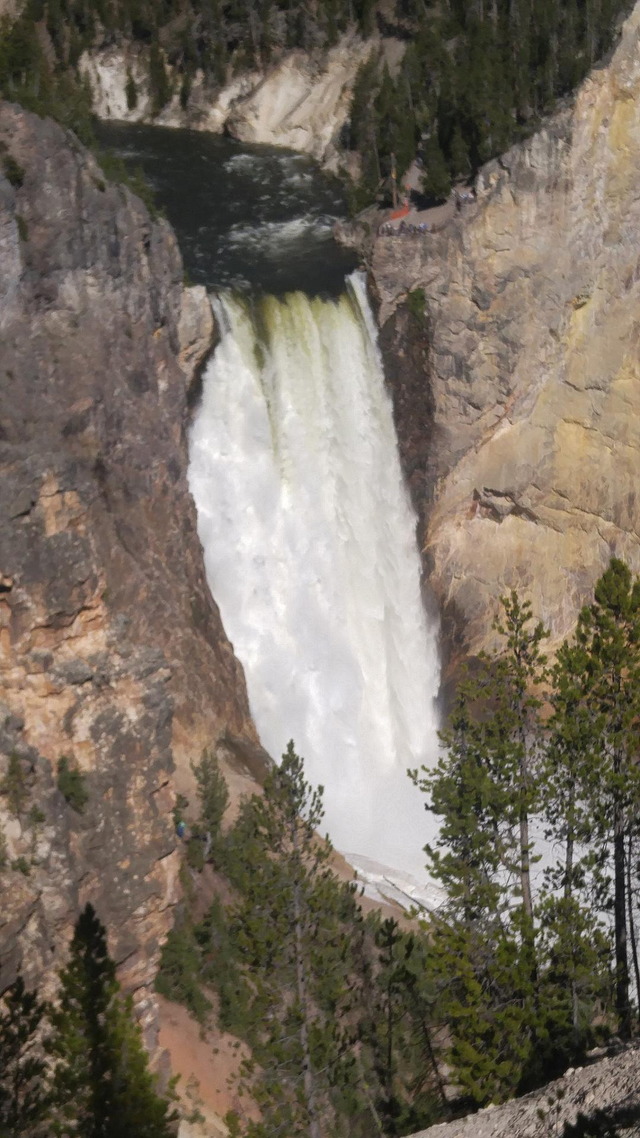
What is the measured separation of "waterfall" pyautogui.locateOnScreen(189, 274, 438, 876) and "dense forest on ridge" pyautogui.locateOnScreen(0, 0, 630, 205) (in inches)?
311

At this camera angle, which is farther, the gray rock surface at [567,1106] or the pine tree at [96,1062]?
the pine tree at [96,1062]

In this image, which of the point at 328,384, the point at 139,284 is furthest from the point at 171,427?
the point at 328,384

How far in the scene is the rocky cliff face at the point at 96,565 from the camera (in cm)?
2119

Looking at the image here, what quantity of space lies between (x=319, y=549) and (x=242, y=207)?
14429mm

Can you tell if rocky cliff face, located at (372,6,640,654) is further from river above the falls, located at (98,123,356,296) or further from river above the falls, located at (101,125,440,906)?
river above the falls, located at (98,123,356,296)

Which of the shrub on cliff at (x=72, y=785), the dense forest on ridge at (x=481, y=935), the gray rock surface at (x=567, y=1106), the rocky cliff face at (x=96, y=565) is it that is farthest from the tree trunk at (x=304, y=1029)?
the shrub on cliff at (x=72, y=785)

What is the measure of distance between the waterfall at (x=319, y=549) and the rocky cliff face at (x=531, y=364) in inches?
68.8

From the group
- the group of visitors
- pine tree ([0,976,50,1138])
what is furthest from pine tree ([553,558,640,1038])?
the group of visitors

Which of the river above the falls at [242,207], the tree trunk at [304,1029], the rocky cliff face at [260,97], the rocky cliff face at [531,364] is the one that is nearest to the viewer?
the tree trunk at [304,1029]

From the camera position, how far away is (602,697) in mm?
23969

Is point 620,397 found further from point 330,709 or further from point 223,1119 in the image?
point 223,1119

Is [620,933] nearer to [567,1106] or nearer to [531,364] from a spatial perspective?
[567,1106]

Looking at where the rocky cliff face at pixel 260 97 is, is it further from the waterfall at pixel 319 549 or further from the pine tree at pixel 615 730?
the pine tree at pixel 615 730

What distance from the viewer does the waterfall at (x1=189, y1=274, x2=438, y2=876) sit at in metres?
37.6
